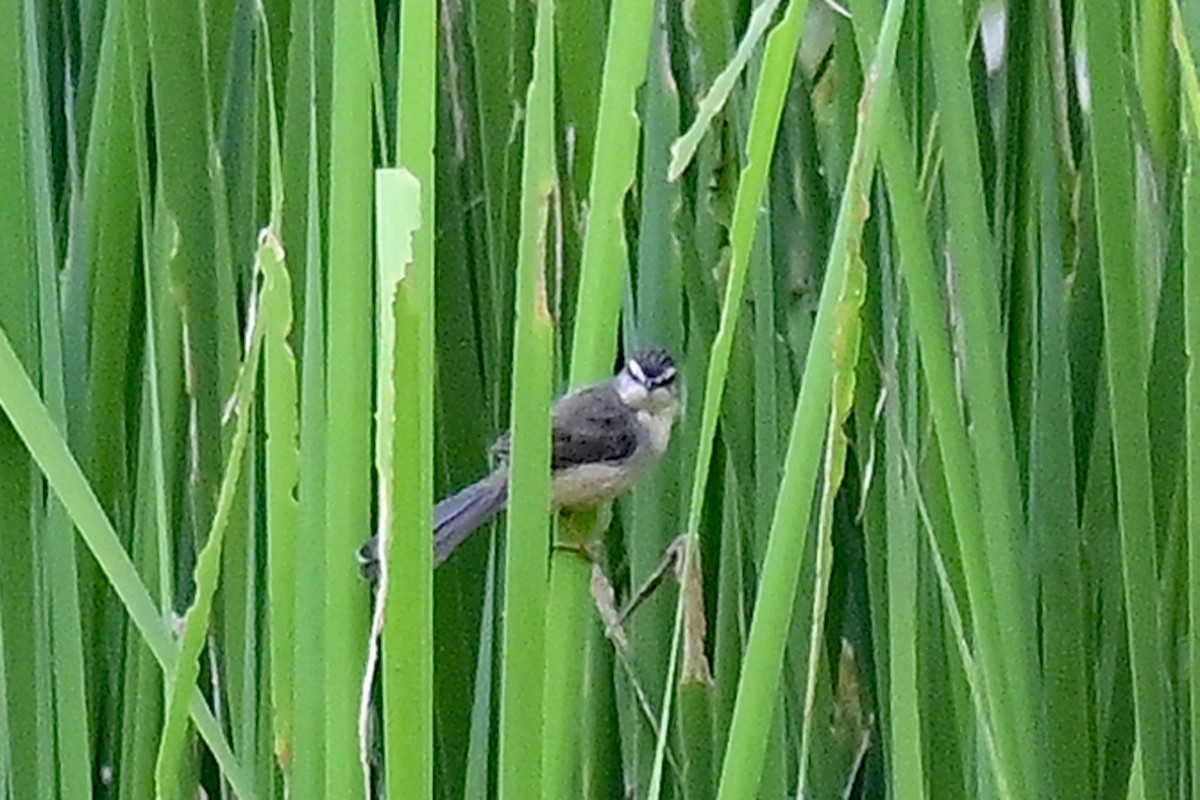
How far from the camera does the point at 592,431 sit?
72 cm

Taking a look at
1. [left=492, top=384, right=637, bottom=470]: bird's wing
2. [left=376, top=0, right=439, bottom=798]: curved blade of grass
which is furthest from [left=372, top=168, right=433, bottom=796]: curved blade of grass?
[left=492, top=384, right=637, bottom=470]: bird's wing

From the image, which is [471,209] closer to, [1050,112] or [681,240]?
[681,240]

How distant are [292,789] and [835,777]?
22cm

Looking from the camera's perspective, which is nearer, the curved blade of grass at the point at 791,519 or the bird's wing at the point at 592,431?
the curved blade of grass at the point at 791,519

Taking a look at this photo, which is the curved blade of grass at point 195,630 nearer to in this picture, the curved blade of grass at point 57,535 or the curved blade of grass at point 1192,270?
the curved blade of grass at point 57,535

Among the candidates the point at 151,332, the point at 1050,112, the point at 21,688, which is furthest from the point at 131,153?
the point at 1050,112

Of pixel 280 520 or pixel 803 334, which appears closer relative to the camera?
pixel 280 520

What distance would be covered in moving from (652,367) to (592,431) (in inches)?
3.5

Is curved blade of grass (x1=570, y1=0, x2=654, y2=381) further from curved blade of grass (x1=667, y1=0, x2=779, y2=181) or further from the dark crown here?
the dark crown

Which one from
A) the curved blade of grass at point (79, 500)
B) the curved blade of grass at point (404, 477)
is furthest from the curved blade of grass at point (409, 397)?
the curved blade of grass at point (79, 500)

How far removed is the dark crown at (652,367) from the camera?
2.03ft

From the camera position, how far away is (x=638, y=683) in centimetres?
60

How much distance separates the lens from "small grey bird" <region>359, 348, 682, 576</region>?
59 centimetres

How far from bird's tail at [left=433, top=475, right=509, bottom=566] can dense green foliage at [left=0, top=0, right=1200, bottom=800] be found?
3 cm
